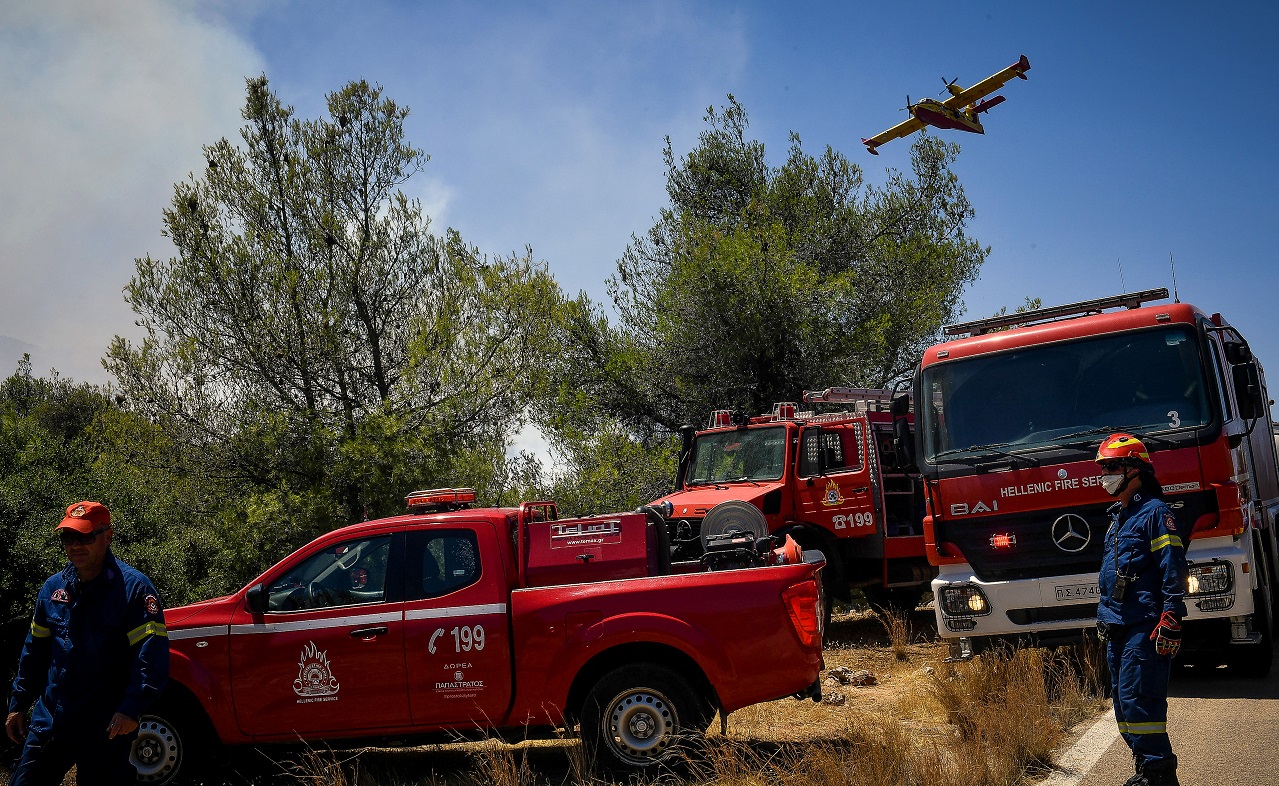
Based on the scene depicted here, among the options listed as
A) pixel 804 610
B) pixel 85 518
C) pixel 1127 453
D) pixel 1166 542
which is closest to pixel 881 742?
pixel 804 610

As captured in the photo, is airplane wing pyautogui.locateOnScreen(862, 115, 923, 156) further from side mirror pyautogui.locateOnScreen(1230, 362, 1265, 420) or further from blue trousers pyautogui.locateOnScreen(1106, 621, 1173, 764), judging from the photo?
blue trousers pyautogui.locateOnScreen(1106, 621, 1173, 764)

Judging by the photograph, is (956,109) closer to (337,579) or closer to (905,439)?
(905,439)

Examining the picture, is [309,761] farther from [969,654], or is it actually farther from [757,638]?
[969,654]

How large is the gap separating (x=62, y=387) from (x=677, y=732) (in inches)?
1740

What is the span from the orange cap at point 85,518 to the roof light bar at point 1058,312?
21.9 ft

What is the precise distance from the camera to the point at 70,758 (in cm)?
441

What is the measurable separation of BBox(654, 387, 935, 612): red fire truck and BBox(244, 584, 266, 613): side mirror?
19.4 feet

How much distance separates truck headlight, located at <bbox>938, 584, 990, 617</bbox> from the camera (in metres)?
7.66

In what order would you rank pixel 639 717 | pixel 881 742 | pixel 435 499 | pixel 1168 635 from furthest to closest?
pixel 435 499
pixel 639 717
pixel 881 742
pixel 1168 635

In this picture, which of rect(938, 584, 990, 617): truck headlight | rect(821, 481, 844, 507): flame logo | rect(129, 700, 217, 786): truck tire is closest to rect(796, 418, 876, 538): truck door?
rect(821, 481, 844, 507): flame logo

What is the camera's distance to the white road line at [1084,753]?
5543mm

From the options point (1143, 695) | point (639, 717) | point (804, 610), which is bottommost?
point (639, 717)

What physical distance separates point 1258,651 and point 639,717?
17.3 ft

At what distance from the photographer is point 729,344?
1912 centimetres
